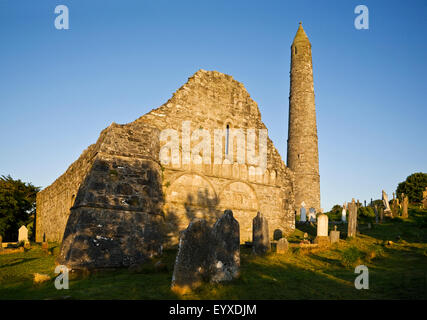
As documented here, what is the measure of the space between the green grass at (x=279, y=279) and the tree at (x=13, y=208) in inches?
561

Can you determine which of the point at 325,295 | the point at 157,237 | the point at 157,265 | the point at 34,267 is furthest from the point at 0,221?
the point at 325,295

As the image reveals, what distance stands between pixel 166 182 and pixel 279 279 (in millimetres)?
7599

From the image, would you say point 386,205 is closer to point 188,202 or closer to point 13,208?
point 188,202

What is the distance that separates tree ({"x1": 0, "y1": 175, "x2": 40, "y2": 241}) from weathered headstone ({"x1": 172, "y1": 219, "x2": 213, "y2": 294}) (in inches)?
919

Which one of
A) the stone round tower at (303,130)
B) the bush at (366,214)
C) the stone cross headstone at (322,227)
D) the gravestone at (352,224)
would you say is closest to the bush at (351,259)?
the stone cross headstone at (322,227)

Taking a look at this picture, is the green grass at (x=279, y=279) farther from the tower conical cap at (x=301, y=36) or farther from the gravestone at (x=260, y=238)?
the tower conical cap at (x=301, y=36)

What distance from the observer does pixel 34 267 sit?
428 inches

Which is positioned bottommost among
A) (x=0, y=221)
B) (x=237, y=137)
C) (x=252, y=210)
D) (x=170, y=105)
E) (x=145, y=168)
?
(x=0, y=221)

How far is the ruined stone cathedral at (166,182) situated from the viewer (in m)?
10.6

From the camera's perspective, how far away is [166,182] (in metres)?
14.6

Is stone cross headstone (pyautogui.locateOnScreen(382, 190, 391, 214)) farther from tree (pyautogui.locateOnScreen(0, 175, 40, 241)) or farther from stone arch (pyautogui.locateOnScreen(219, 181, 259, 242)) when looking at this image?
tree (pyautogui.locateOnScreen(0, 175, 40, 241))

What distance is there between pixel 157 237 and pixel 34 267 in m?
4.17

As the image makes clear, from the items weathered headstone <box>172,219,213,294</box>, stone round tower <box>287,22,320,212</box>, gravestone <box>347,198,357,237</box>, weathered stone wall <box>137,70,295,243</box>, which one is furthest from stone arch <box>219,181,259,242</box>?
stone round tower <box>287,22,320,212</box>
